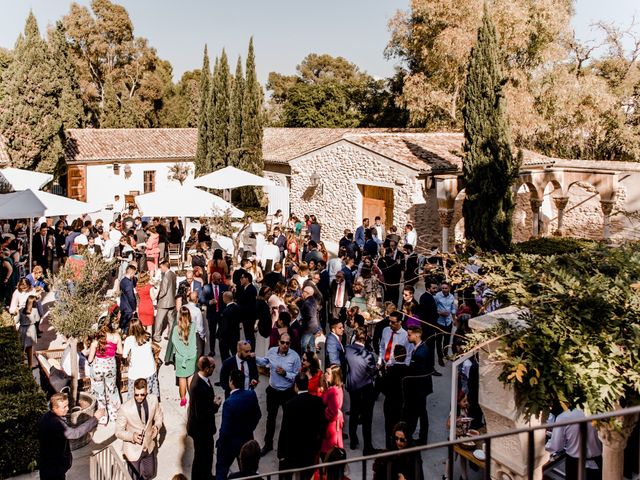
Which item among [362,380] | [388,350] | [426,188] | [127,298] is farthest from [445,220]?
[362,380]

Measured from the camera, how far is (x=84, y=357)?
776cm

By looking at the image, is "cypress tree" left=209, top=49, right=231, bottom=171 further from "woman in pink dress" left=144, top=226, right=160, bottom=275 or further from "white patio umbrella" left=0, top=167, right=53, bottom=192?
"woman in pink dress" left=144, top=226, right=160, bottom=275

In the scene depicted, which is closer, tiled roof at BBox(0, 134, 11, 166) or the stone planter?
the stone planter

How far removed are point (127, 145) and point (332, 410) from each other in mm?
28387

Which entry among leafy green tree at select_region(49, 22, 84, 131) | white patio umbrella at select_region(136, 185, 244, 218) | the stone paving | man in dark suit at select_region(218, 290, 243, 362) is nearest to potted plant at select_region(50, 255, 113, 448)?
the stone paving

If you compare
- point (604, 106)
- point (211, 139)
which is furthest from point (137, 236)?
point (604, 106)

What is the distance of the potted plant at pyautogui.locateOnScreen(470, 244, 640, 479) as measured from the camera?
3682 mm

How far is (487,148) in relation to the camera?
1573 cm

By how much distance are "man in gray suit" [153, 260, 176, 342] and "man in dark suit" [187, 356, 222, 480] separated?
353 centimetres

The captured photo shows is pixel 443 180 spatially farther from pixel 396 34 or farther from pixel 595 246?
pixel 396 34

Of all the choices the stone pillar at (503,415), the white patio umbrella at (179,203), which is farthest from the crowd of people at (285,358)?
the white patio umbrella at (179,203)

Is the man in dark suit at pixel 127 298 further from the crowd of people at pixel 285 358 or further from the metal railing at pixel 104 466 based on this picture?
the metal railing at pixel 104 466

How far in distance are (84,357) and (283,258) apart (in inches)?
268

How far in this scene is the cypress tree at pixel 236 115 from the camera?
2642cm
